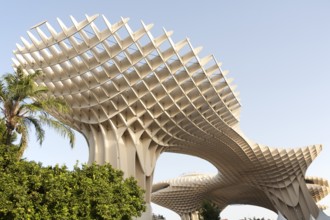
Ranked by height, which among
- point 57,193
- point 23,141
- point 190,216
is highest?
point 190,216

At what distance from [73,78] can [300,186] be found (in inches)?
1721

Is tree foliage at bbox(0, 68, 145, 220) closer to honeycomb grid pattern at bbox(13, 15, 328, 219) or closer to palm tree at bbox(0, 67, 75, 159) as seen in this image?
palm tree at bbox(0, 67, 75, 159)

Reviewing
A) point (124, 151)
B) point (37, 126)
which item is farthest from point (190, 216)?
point (37, 126)

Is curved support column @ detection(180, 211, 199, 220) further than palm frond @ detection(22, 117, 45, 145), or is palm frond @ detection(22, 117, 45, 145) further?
curved support column @ detection(180, 211, 199, 220)

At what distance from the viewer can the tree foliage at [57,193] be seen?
13.7 metres

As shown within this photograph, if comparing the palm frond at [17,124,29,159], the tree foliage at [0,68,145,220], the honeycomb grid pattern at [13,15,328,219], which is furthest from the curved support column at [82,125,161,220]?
the palm frond at [17,124,29,159]

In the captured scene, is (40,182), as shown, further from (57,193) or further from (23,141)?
(23,141)

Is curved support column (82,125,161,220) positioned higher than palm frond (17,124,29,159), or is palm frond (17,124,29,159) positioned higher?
curved support column (82,125,161,220)

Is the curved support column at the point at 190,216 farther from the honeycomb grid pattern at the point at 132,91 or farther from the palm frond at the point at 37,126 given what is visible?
the palm frond at the point at 37,126

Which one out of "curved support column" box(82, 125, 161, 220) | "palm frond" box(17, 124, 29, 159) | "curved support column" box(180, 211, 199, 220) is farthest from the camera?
"curved support column" box(180, 211, 199, 220)

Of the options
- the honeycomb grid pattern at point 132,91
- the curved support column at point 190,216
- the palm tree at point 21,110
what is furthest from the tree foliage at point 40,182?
the curved support column at point 190,216

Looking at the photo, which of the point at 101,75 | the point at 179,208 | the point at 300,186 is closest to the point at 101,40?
the point at 101,75

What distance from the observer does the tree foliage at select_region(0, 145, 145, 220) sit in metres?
13.7

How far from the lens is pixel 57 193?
14.8 metres
